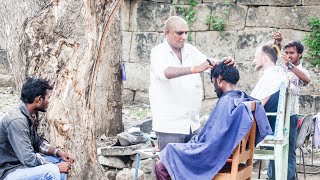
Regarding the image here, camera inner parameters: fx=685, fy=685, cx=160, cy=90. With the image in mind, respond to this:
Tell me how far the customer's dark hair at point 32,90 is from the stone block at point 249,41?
5.36 metres

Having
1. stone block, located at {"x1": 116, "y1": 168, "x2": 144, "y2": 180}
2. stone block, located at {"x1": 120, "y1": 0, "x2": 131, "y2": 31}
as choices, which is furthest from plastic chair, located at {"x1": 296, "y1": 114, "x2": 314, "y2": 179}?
stone block, located at {"x1": 120, "y1": 0, "x2": 131, "y2": 31}

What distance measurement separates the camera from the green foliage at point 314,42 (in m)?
9.45

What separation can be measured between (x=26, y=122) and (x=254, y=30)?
5.63 metres

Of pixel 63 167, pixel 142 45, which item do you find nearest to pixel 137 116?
pixel 142 45

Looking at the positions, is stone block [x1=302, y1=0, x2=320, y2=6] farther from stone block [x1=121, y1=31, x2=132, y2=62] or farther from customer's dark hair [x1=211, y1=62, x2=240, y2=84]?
customer's dark hair [x1=211, y1=62, x2=240, y2=84]

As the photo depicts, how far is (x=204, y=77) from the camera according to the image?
10148 millimetres

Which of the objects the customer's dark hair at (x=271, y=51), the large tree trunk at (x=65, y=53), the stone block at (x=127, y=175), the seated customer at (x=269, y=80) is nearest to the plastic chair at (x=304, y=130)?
the seated customer at (x=269, y=80)

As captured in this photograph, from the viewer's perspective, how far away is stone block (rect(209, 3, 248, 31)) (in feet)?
32.9

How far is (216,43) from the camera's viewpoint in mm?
10227

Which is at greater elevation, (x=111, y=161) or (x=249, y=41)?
(x=249, y=41)

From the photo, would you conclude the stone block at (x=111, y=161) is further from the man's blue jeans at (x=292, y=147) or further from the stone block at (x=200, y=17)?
the stone block at (x=200, y=17)

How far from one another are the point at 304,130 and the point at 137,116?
361cm

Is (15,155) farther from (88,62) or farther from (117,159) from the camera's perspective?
(117,159)

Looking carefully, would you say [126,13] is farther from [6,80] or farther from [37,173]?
[37,173]
